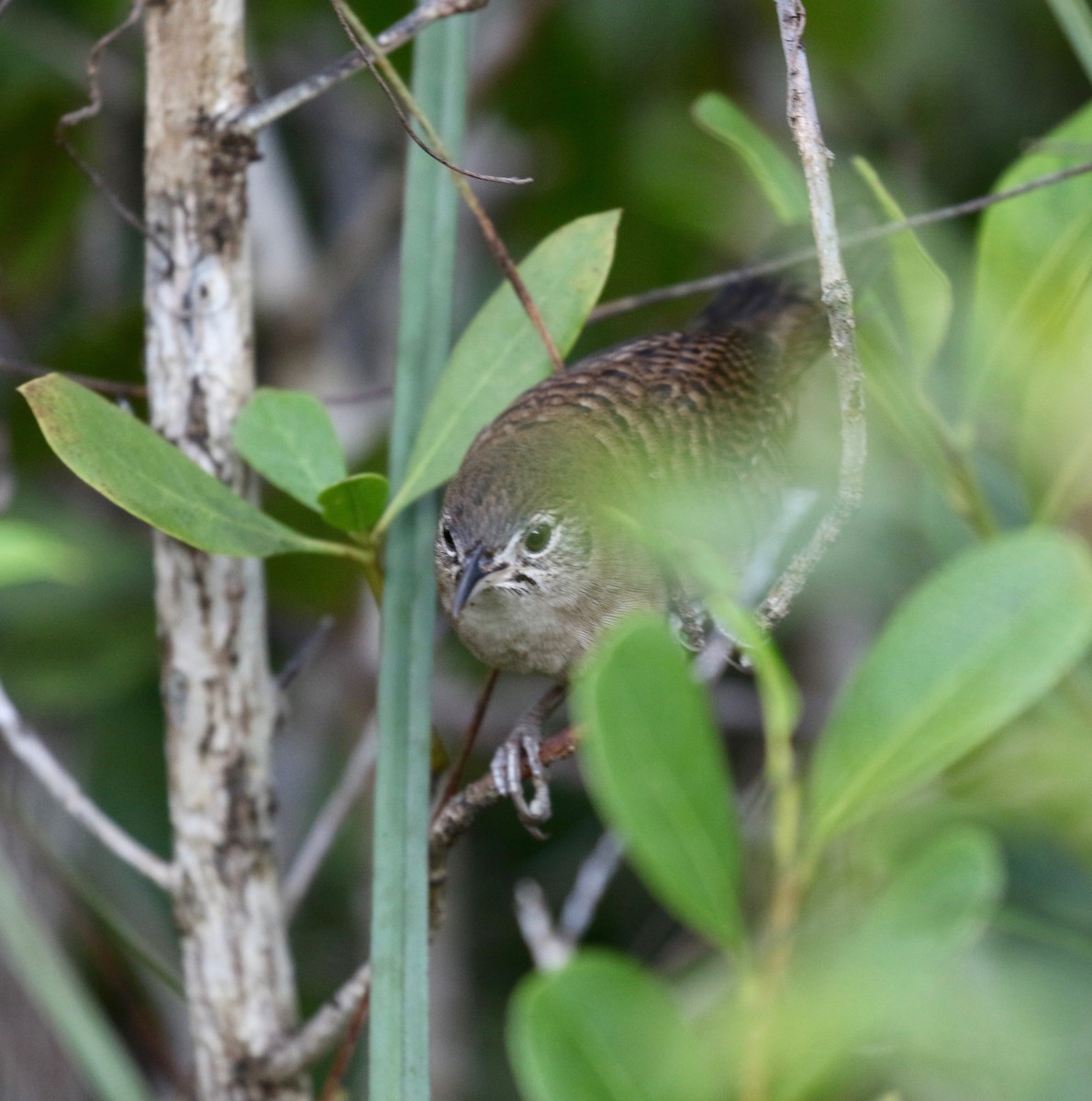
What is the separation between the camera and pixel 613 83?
9.70ft

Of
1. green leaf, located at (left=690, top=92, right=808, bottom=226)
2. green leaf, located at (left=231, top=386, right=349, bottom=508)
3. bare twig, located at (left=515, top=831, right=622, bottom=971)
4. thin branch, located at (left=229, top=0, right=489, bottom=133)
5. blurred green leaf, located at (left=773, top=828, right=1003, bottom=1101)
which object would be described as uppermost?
thin branch, located at (left=229, top=0, right=489, bottom=133)

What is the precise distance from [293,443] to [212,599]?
0.70 ft

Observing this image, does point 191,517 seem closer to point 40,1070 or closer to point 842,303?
point 842,303

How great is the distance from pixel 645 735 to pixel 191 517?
613 millimetres

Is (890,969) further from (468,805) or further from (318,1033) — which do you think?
(318,1033)

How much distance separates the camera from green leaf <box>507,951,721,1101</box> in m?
0.73

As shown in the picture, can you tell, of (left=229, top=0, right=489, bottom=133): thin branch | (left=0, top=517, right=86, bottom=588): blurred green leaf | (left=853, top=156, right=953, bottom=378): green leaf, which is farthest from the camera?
(left=853, top=156, right=953, bottom=378): green leaf

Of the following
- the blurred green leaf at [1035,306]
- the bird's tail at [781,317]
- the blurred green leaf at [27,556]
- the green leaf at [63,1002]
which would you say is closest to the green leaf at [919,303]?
the blurred green leaf at [1035,306]

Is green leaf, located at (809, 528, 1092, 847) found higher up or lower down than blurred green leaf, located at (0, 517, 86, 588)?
lower down

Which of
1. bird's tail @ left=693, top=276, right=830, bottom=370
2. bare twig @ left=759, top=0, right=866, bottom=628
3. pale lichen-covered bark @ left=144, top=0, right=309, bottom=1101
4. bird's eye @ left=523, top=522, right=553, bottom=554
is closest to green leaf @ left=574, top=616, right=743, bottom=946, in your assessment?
bare twig @ left=759, top=0, right=866, bottom=628

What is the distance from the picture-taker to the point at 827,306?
3.34 ft

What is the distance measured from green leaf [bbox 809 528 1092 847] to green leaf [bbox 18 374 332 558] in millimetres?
596

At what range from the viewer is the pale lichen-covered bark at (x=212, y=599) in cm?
140

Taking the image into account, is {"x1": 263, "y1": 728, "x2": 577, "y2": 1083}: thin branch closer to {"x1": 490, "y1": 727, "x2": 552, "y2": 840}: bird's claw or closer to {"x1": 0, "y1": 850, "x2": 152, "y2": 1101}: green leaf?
{"x1": 490, "y1": 727, "x2": 552, "y2": 840}: bird's claw
